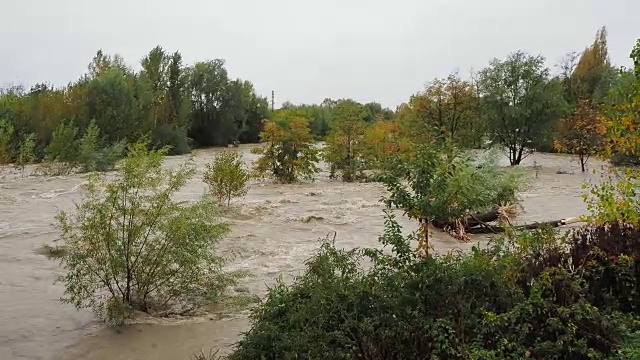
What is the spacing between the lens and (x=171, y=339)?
7.01 meters

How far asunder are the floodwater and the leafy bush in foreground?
82.8 inches

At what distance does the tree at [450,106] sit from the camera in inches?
1340

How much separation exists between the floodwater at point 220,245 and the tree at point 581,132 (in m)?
4.43

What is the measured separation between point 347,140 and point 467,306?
22.2m

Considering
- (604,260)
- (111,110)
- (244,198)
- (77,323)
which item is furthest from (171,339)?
(111,110)

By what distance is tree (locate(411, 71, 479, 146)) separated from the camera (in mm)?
34031

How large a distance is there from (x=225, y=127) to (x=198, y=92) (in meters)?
4.02

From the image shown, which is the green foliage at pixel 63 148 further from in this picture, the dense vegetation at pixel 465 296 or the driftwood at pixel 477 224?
the dense vegetation at pixel 465 296

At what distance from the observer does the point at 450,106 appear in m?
34.4

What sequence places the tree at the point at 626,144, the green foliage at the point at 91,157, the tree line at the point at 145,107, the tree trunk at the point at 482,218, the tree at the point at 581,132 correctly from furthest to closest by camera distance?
the tree line at the point at 145,107
the tree at the point at 581,132
the green foliage at the point at 91,157
the tree trunk at the point at 482,218
the tree at the point at 626,144

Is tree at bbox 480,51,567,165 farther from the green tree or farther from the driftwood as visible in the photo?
the green tree

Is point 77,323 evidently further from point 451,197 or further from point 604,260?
point 604,260

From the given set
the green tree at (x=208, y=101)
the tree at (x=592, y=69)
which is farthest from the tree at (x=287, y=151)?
the tree at (x=592, y=69)

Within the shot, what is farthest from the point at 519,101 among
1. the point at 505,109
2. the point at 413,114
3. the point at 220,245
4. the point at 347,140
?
the point at 220,245
